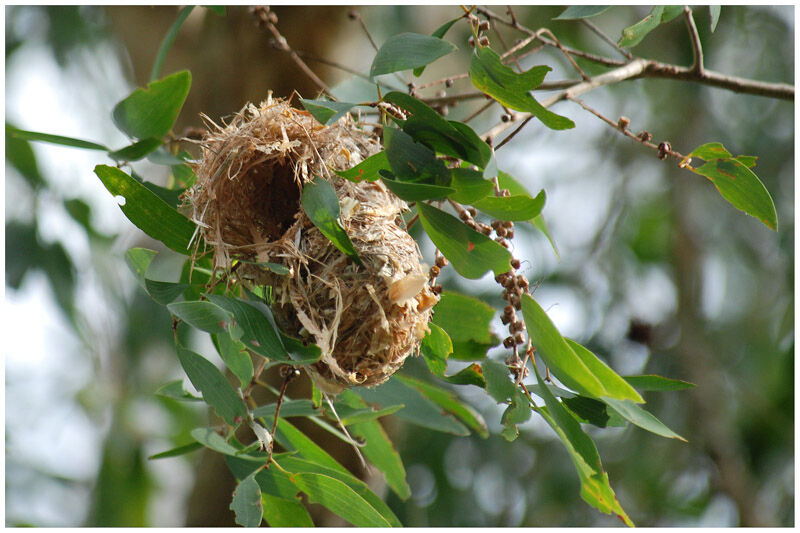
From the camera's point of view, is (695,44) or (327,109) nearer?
(327,109)

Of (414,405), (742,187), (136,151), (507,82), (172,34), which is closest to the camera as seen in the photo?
(507,82)

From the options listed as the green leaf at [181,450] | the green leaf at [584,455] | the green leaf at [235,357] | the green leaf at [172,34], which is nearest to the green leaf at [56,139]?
the green leaf at [172,34]

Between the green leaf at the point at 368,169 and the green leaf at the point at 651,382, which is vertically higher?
the green leaf at the point at 368,169

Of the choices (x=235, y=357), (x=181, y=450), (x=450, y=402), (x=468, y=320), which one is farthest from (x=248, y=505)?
(x=450, y=402)

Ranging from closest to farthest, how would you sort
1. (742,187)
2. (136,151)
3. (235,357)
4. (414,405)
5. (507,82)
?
(507,82) < (742,187) < (235,357) < (136,151) < (414,405)

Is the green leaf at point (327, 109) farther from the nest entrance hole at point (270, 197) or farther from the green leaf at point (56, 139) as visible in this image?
the green leaf at point (56, 139)

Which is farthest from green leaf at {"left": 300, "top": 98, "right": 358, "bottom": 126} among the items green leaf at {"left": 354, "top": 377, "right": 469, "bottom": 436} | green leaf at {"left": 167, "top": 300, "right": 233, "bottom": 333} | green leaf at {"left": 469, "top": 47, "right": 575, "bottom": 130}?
green leaf at {"left": 354, "top": 377, "right": 469, "bottom": 436}

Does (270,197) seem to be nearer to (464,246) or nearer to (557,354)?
(464,246)

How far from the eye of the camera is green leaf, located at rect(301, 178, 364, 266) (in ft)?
3.42

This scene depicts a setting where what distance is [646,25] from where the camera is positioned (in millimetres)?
1227

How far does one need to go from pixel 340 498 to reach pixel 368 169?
58 centimetres

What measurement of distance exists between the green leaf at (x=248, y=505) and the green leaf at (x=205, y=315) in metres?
0.30

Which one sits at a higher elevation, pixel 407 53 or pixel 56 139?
pixel 407 53

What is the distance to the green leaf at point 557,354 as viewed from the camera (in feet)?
3.09
